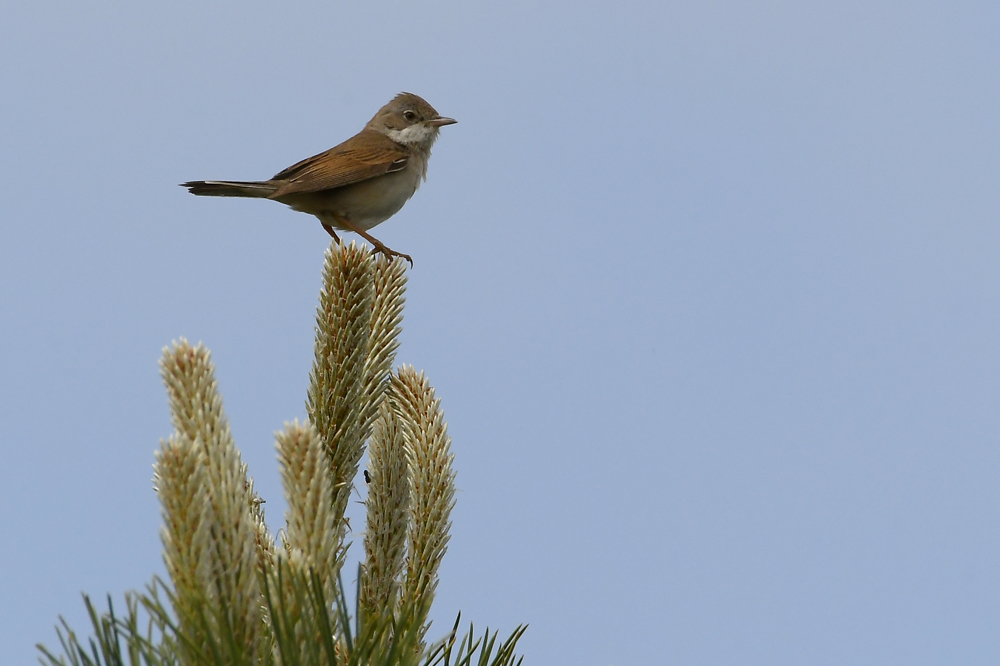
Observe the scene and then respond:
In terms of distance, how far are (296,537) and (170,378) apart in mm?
458

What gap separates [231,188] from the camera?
262 inches

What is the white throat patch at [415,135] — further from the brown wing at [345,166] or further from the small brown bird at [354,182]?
the brown wing at [345,166]

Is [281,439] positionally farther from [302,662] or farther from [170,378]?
[302,662]

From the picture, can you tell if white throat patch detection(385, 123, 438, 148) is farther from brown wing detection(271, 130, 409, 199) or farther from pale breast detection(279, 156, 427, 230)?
pale breast detection(279, 156, 427, 230)

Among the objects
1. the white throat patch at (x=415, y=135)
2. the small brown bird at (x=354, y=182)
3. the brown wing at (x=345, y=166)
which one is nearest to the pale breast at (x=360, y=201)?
the small brown bird at (x=354, y=182)

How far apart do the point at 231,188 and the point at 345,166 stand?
107cm

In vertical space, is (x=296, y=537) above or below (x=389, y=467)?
below

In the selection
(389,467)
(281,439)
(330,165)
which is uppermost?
(330,165)

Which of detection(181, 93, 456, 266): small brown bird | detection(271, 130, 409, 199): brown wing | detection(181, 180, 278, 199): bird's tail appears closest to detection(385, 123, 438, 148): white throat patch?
detection(181, 93, 456, 266): small brown bird

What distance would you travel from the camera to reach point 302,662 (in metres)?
1.80

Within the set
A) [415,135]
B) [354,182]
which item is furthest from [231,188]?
[415,135]

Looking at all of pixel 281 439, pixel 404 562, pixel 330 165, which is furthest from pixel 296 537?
pixel 330 165

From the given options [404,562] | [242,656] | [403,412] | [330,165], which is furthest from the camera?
[330,165]

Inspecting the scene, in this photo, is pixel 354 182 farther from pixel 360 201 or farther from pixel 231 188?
pixel 231 188
